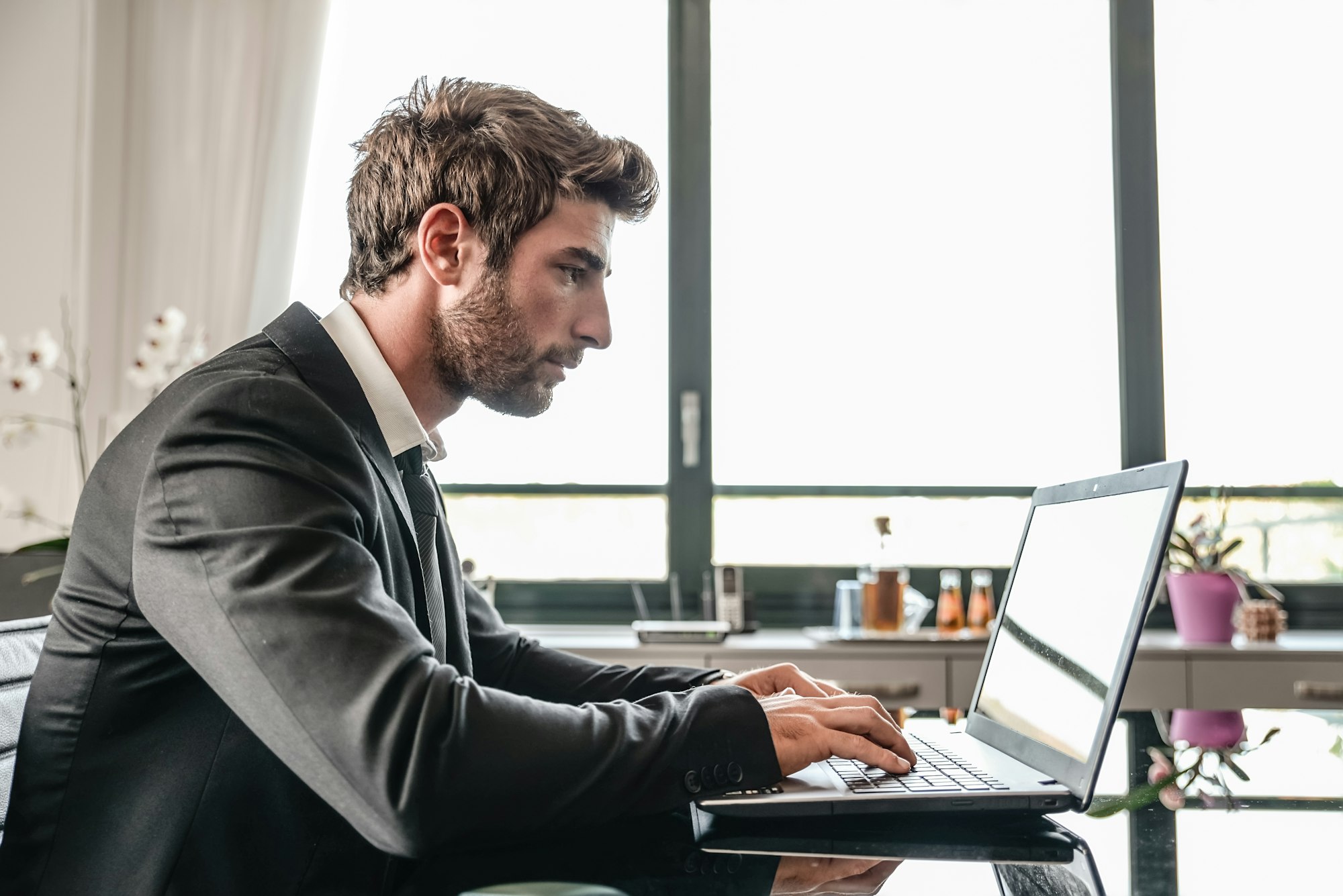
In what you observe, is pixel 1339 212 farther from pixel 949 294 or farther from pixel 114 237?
pixel 114 237

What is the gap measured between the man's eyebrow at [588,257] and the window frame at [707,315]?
83.0 inches

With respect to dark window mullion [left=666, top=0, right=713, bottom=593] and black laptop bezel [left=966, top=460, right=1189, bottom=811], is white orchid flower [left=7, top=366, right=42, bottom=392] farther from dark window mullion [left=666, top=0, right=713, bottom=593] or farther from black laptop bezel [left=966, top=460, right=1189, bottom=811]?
black laptop bezel [left=966, top=460, right=1189, bottom=811]

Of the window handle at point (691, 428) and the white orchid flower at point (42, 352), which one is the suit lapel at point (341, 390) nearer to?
the white orchid flower at point (42, 352)

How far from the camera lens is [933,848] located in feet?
2.43

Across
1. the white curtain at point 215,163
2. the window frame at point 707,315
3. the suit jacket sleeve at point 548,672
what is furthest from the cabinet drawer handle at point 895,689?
the white curtain at point 215,163

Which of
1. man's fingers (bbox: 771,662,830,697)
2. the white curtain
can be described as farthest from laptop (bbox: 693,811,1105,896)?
the white curtain

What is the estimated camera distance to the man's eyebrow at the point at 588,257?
1.23m

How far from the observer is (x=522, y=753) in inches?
29.2

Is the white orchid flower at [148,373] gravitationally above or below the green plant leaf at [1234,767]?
above

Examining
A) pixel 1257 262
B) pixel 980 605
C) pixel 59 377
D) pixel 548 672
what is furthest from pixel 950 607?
pixel 59 377

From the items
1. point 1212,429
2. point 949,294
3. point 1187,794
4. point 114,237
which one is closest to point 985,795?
point 1187,794

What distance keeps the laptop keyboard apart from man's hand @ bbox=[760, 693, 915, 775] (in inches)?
0.6

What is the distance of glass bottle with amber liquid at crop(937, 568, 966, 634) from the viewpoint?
9.64 ft

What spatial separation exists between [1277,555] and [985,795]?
295 centimetres
